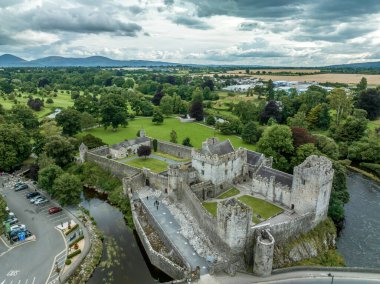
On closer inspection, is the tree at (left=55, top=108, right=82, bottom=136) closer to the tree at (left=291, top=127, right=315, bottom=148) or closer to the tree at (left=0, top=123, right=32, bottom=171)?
the tree at (left=0, top=123, right=32, bottom=171)

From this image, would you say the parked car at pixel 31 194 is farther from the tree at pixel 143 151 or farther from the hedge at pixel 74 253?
the tree at pixel 143 151

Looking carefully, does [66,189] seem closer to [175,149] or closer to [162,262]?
[162,262]

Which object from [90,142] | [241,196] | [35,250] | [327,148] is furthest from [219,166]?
[90,142]

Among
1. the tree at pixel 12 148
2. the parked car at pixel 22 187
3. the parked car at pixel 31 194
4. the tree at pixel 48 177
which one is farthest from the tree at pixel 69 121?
the tree at pixel 48 177

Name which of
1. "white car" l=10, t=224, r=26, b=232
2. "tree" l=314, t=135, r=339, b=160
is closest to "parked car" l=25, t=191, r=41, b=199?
"white car" l=10, t=224, r=26, b=232

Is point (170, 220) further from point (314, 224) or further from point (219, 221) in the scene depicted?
point (314, 224)
